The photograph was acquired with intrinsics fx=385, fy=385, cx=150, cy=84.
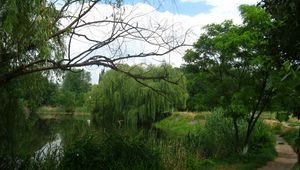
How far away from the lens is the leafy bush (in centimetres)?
886

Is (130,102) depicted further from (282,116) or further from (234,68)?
(282,116)

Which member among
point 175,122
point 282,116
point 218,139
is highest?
point 282,116

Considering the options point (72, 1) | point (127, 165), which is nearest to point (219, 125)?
point (127, 165)

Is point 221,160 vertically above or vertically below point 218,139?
below

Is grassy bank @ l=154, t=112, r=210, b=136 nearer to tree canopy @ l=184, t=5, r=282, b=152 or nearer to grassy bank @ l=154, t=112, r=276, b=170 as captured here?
grassy bank @ l=154, t=112, r=276, b=170

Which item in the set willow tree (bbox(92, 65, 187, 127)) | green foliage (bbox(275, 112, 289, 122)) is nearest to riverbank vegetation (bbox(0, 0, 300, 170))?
green foliage (bbox(275, 112, 289, 122))

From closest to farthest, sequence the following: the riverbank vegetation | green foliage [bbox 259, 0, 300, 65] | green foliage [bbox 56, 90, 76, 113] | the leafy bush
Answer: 1. green foliage [bbox 259, 0, 300, 65]
2. the riverbank vegetation
3. the leafy bush
4. green foliage [bbox 56, 90, 76, 113]

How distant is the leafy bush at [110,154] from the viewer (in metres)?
8.86

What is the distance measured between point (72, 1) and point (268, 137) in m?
14.3

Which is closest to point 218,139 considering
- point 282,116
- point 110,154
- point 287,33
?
point 110,154

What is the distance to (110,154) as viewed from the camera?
9.31 m

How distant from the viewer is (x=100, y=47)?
7.54m

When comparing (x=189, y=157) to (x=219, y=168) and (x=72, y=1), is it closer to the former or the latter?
(x=219, y=168)

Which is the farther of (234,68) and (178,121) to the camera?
(178,121)
